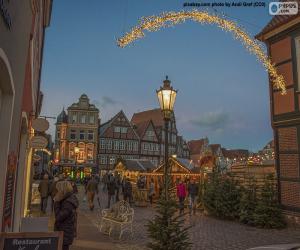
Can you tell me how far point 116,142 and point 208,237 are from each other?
49.9 m

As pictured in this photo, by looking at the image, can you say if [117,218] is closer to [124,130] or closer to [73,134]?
[73,134]

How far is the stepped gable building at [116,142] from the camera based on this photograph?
5916 cm

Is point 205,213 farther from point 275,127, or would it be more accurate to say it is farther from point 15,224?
point 15,224

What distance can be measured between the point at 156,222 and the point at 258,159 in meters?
12.2

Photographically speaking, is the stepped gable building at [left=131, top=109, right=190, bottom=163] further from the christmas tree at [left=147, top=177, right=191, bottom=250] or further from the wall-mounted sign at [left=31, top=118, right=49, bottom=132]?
the christmas tree at [left=147, top=177, right=191, bottom=250]

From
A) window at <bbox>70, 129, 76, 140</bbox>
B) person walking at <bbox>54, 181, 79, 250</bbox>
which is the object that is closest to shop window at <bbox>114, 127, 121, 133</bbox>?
window at <bbox>70, 129, 76, 140</bbox>

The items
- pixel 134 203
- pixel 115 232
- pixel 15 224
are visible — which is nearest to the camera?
pixel 15 224

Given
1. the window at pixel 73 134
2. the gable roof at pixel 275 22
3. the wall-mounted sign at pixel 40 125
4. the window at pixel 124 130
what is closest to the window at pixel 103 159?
the window at pixel 124 130

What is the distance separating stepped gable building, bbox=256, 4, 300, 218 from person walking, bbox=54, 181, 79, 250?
9.52m

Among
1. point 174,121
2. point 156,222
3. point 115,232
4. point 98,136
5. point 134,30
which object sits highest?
point 174,121

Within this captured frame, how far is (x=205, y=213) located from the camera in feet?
55.4

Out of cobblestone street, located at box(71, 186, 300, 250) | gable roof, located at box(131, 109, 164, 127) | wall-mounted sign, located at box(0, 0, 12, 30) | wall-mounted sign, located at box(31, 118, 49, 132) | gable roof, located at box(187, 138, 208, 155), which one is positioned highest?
gable roof, located at box(131, 109, 164, 127)

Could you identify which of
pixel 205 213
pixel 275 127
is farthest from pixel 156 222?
pixel 205 213

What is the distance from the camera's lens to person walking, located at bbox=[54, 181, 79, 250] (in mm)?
5973
